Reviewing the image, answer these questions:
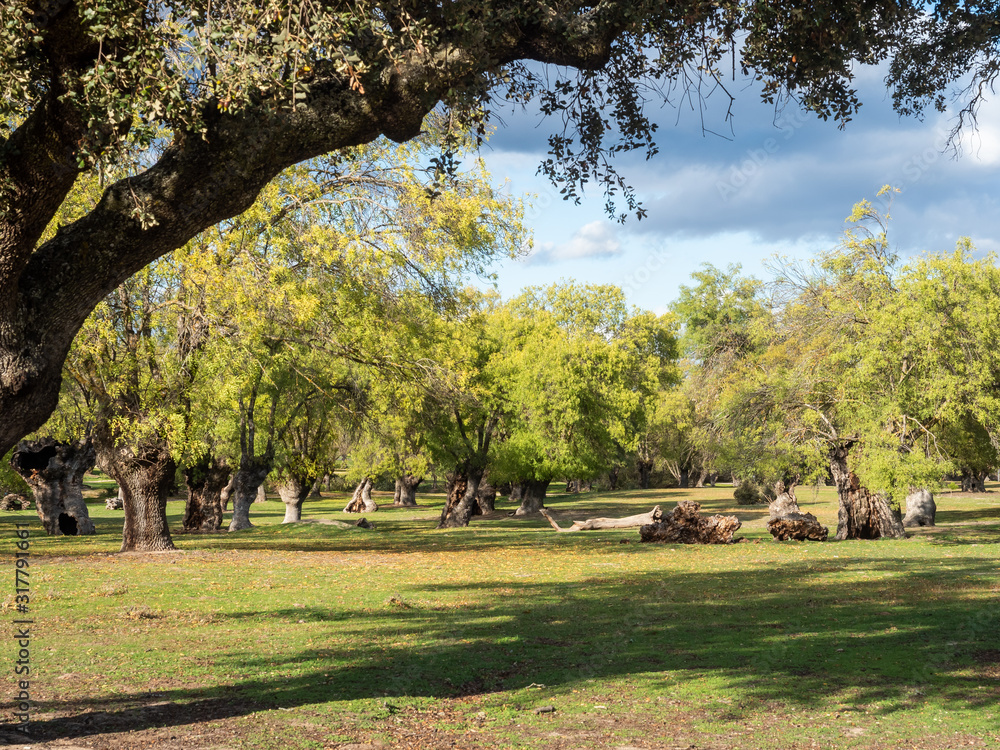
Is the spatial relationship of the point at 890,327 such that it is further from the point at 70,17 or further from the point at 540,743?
the point at 70,17

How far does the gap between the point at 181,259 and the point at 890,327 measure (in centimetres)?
2004

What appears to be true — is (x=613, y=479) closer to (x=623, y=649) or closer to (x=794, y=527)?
(x=794, y=527)

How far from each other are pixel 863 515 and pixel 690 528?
5641 mm

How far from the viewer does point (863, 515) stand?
A: 29031 millimetres

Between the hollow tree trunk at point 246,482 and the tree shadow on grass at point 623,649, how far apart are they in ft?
66.2

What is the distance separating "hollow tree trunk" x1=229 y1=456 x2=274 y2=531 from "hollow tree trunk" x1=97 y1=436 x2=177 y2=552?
10.1 meters

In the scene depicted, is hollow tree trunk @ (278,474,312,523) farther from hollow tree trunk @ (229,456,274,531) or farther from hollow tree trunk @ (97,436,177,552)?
hollow tree trunk @ (97,436,177,552)

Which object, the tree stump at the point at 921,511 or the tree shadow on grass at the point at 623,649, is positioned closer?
the tree shadow on grass at the point at 623,649

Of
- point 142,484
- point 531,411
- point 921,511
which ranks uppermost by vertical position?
point 531,411

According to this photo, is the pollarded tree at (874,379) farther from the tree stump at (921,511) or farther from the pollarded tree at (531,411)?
the pollarded tree at (531,411)

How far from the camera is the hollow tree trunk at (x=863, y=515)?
29.0m

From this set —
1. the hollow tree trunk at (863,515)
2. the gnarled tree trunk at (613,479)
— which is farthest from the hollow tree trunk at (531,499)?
the gnarled tree trunk at (613,479)

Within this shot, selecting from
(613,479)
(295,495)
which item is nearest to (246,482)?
(295,495)

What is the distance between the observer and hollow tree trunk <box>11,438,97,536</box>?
34.1 m
